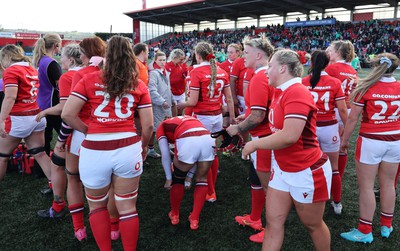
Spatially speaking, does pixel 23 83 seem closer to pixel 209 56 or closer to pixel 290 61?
pixel 209 56

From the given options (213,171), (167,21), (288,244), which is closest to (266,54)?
(213,171)

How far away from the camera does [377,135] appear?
303cm

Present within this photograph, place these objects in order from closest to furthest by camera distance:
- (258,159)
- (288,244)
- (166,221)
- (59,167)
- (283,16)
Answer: (258,159) → (288,244) → (59,167) → (166,221) → (283,16)

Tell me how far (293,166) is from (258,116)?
0.70 meters

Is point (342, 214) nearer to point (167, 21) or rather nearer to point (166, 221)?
point (166, 221)

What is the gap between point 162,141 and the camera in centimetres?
327

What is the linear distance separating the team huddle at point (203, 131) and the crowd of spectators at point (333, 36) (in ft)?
61.8

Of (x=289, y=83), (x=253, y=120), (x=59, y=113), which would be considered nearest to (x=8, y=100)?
(x=59, y=113)

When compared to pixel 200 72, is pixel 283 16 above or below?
above

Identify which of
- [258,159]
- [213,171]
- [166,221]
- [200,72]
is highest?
[200,72]

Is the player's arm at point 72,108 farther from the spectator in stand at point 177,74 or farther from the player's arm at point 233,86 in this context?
the spectator in stand at point 177,74

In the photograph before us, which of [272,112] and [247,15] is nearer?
[272,112]

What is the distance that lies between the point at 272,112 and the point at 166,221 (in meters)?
1.98

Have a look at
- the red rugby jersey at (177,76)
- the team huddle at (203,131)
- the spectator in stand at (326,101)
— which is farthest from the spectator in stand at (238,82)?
the spectator in stand at (326,101)
